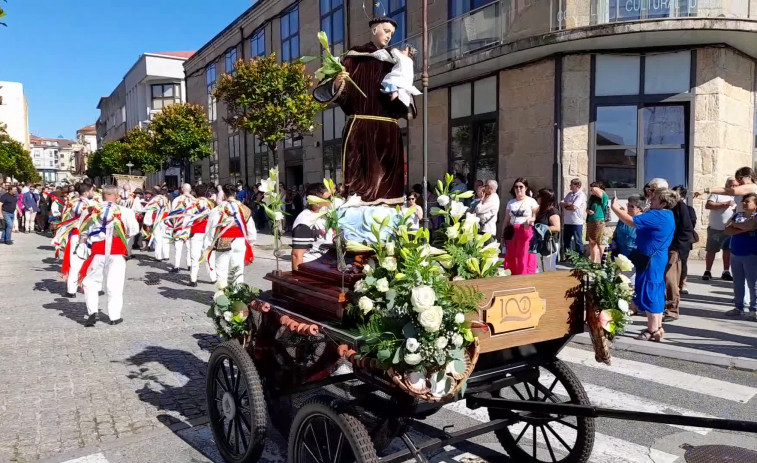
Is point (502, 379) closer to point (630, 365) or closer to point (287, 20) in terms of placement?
point (630, 365)

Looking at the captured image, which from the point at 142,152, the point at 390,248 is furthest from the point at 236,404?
the point at 142,152

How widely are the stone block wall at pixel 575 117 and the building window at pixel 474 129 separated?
231 centimetres

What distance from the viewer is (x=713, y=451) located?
3.65m

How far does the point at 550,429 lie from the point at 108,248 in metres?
6.05

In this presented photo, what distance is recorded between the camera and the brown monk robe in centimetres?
414

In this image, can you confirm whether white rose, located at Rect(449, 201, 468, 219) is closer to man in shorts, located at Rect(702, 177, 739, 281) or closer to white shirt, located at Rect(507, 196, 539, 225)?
white shirt, located at Rect(507, 196, 539, 225)

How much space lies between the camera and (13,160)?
57.0 metres

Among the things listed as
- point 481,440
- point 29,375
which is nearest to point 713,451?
point 481,440

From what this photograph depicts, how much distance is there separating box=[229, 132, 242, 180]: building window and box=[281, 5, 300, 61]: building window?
705cm

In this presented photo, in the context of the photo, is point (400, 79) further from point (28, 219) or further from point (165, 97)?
point (165, 97)

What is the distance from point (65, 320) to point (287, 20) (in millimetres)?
20705

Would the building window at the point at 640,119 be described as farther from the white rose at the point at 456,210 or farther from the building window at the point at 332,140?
the building window at the point at 332,140

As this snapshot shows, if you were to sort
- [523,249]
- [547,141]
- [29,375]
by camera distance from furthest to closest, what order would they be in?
[547,141]
[523,249]
[29,375]

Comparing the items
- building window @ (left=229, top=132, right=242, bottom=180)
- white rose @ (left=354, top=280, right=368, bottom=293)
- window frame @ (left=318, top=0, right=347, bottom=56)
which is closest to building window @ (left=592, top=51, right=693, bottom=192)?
window frame @ (left=318, top=0, right=347, bottom=56)
